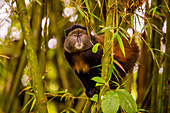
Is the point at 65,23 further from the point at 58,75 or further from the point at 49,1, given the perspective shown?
Result: the point at 58,75

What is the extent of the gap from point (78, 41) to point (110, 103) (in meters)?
1.13

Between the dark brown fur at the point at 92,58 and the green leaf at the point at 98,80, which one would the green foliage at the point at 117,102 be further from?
the dark brown fur at the point at 92,58

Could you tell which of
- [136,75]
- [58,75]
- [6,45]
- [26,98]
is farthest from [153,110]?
[6,45]

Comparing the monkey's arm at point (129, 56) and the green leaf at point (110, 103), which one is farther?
the monkey's arm at point (129, 56)

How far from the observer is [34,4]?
2.32 m

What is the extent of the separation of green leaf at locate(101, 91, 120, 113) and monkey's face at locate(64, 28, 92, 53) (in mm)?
1077

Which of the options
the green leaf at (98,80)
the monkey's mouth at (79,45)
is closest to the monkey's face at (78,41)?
the monkey's mouth at (79,45)

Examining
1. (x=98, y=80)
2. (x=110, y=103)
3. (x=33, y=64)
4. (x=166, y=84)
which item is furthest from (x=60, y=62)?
(x=110, y=103)

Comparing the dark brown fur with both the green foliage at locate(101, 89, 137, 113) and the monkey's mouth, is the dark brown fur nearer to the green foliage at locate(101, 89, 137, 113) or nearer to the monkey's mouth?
the monkey's mouth

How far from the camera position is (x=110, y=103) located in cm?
59

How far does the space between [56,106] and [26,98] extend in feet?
1.28

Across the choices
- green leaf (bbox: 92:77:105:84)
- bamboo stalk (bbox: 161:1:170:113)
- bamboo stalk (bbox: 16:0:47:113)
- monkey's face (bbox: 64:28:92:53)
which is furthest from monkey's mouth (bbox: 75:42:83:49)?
green leaf (bbox: 92:77:105:84)

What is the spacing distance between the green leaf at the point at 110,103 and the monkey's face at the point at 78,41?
1077mm

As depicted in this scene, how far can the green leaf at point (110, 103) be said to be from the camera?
0.58 m
